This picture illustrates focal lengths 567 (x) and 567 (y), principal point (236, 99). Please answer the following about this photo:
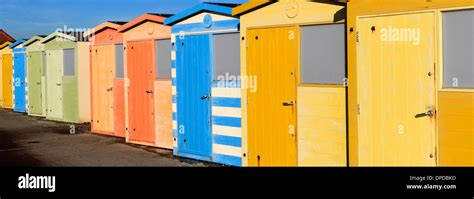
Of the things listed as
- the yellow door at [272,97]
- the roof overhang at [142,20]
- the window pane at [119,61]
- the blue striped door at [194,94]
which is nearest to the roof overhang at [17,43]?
the window pane at [119,61]

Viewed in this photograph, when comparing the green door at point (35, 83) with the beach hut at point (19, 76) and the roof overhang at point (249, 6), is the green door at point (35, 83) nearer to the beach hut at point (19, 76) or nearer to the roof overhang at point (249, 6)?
the beach hut at point (19, 76)

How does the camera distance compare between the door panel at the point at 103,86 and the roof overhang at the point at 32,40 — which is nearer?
the door panel at the point at 103,86

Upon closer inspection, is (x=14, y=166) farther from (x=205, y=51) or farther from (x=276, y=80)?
(x=276, y=80)

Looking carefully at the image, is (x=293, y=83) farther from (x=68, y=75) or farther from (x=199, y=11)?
(x=68, y=75)

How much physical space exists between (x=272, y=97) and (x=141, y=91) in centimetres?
454

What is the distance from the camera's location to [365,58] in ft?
23.4

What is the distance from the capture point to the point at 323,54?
803cm

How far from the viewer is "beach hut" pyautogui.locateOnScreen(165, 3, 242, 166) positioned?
31.8ft

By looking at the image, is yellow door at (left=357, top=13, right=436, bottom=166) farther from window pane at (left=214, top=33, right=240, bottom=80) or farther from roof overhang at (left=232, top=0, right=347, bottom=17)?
window pane at (left=214, top=33, right=240, bottom=80)

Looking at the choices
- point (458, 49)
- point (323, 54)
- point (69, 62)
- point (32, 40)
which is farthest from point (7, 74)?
point (458, 49)

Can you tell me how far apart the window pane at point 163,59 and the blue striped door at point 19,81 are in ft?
33.2

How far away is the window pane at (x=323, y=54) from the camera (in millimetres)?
7809

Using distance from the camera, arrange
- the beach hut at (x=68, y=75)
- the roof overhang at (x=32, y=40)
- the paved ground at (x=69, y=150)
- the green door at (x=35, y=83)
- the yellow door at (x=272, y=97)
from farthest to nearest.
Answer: the green door at (x=35, y=83)
the roof overhang at (x=32, y=40)
the beach hut at (x=68, y=75)
the paved ground at (x=69, y=150)
the yellow door at (x=272, y=97)

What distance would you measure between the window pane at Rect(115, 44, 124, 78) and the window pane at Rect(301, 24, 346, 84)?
6542 millimetres
